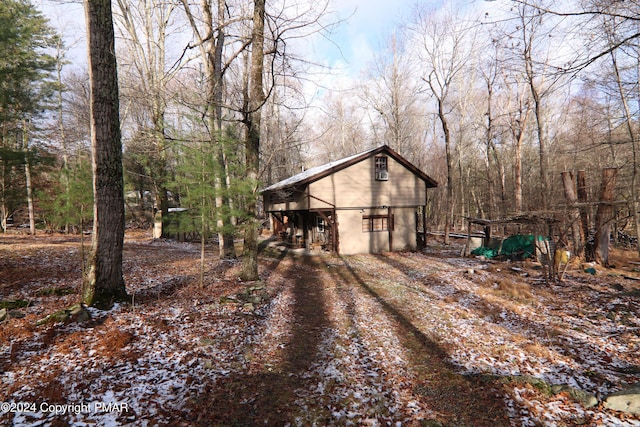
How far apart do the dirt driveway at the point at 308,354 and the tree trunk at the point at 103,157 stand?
2.36 feet

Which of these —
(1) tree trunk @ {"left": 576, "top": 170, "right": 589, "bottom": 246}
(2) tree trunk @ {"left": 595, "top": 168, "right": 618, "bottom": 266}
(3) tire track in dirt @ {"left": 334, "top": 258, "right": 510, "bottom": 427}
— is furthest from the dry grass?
(1) tree trunk @ {"left": 576, "top": 170, "right": 589, "bottom": 246}

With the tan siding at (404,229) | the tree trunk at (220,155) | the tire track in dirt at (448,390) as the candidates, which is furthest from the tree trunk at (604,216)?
the tree trunk at (220,155)

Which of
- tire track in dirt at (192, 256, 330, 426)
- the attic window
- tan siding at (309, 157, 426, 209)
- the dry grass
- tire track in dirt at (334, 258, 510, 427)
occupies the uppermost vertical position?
the attic window

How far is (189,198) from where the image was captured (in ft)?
24.7

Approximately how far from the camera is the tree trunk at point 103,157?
5.64 meters

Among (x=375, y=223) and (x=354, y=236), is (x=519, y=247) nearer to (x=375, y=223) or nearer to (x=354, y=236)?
(x=375, y=223)

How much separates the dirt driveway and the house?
756cm

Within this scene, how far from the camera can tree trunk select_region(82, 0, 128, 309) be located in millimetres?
5641

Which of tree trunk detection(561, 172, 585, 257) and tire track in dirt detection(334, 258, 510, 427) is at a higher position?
tree trunk detection(561, 172, 585, 257)

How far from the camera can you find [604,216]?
13.5 m

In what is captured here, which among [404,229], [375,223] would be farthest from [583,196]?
[375,223]

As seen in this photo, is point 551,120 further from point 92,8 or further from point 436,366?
point 92,8

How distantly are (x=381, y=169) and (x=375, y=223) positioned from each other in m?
3.43

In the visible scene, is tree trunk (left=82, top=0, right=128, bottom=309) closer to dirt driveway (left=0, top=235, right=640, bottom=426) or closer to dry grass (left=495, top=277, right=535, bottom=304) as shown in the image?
dirt driveway (left=0, top=235, right=640, bottom=426)
